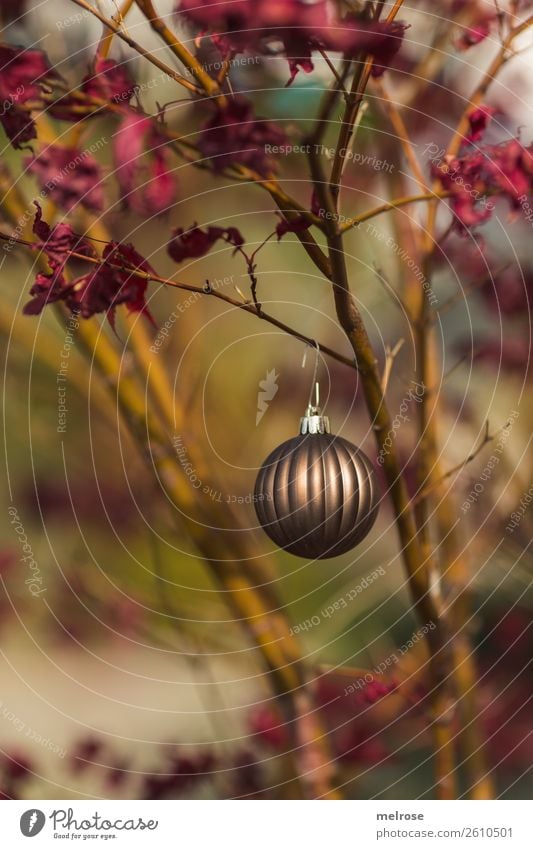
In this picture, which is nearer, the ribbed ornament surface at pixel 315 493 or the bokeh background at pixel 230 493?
the ribbed ornament surface at pixel 315 493

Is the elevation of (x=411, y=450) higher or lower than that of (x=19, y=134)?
lower

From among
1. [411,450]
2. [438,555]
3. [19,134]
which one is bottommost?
[438,555]

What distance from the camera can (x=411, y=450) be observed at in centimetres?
102

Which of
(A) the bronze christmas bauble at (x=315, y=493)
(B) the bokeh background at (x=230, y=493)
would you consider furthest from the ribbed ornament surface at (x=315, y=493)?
(B) the bokeh background at (x=230, y=493)

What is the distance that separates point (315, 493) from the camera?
25.3 inches

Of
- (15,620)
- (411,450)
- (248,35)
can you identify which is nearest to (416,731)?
(411,450)

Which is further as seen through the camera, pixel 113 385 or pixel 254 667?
pixel 254 667

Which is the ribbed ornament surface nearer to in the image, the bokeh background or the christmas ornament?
the christmas ornament

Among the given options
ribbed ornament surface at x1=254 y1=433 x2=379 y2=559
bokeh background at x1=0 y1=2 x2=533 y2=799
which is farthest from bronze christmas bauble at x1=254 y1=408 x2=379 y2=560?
bokeh background at x1=0 y1=2 x2=533 y2=799

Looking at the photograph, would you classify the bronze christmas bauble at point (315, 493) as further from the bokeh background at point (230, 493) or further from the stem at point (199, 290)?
the bokeh background at point (230, 493)

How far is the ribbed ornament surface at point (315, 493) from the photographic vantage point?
2.11 feet

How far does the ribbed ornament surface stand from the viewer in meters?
0.64
